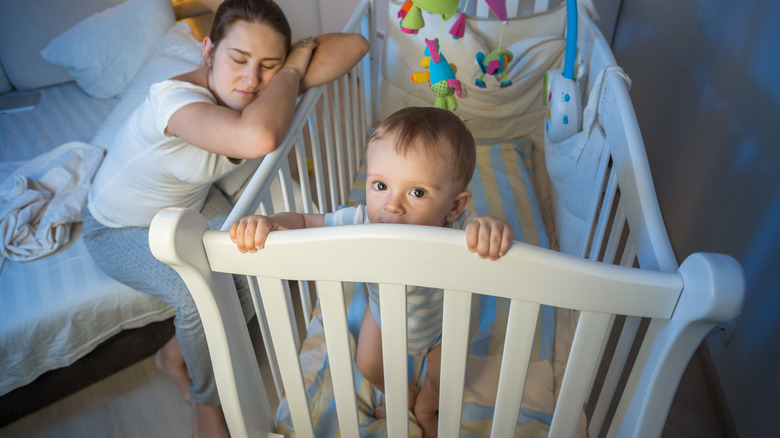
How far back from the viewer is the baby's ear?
0.93 meters

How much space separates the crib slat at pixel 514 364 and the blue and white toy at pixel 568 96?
0.82m

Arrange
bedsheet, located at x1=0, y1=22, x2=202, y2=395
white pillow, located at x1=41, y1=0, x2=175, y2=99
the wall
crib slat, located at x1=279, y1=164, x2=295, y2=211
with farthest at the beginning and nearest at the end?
white pillow, located at x1=41, y1=0, x2=175, y2=99, bedsheet, located at x1=0, y1=22, x2=202, y2=395, the wall, crib slat, located at x1=279, y1=164, x2=295, y2=211

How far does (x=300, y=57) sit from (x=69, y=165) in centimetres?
93

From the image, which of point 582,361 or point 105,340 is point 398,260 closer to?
point 582,361

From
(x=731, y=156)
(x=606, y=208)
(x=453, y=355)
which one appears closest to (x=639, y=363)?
(x=453, y=355)

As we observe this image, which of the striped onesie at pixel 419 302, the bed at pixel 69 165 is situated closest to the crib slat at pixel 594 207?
the striped onesie at pixel 419 302

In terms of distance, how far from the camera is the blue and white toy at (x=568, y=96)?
1.33 metres

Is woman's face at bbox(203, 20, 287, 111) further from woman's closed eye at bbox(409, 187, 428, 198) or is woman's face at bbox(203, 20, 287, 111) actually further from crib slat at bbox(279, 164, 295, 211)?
woman's closed eye at bbox(409, 187, 428, 198)

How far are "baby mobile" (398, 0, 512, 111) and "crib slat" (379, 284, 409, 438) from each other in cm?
58

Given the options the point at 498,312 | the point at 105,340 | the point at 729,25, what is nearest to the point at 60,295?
the point at 105,340

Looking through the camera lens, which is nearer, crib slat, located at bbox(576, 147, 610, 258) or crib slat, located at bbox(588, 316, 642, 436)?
crib slat, located at bbox(588, 316, 642, 436)

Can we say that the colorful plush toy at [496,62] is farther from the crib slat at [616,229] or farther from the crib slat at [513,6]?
the crib slat at [616,229]

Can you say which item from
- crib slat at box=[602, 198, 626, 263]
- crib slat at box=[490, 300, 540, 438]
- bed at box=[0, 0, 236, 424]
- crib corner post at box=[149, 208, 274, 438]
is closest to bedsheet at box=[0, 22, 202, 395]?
bed at box=[0, 0, 236, 424]

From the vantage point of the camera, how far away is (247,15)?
1112 mm
